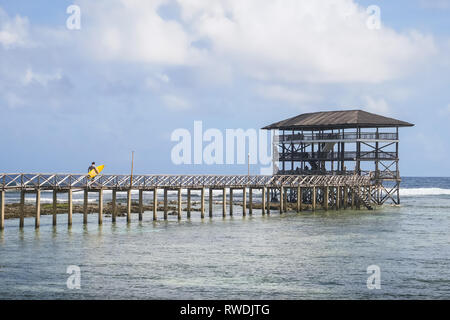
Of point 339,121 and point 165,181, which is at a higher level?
point 339,121

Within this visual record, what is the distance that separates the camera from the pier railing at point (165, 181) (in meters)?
40.1

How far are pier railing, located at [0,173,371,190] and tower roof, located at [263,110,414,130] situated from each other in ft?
17.7

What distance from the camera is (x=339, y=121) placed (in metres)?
66.2

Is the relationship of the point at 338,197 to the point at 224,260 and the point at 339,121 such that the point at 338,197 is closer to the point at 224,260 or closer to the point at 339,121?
the point at 339,121

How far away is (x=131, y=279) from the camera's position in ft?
82.3

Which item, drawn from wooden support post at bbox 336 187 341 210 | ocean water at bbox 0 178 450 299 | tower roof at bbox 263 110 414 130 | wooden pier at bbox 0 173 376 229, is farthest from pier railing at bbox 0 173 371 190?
tower roof at bbox 263 110 414 130

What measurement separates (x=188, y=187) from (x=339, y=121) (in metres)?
22.3

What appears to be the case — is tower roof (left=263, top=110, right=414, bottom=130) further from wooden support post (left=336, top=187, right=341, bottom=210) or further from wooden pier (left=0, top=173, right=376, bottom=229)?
wooden support post (left=336, top=187, right=341, bottom=210)

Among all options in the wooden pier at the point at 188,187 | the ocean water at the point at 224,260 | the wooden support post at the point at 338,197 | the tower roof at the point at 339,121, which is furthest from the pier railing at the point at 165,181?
the tower roof at the point at 339,121

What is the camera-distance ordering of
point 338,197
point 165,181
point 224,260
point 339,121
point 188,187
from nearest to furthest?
point 224,260 < point 165,181 < point 188,187 < point 338,197 < point 339,121

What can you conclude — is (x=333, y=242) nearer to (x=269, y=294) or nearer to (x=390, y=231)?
(x=390, y=231)

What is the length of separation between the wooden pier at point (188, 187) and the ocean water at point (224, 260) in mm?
1751

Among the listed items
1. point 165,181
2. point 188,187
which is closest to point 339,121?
point 188,187
